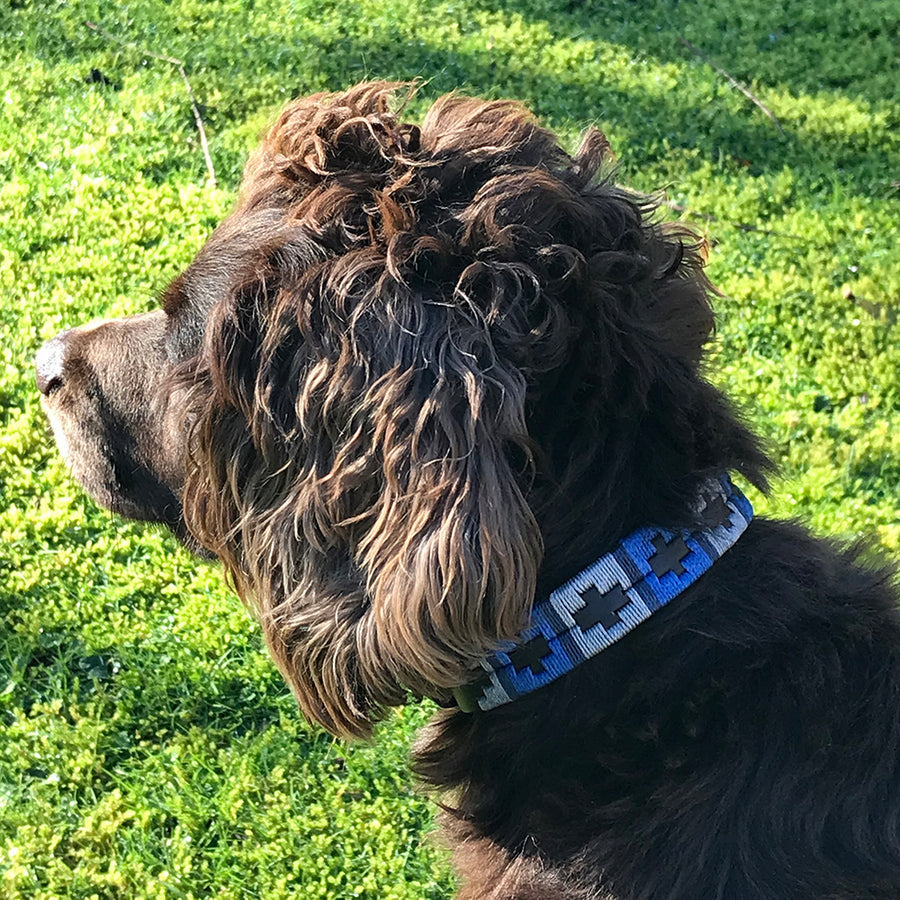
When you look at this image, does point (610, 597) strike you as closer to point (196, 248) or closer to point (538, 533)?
point (538, 533)

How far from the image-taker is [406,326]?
1.72m

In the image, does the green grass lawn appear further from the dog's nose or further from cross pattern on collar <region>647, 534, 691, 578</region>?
the dog's nose

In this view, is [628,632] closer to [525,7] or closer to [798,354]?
[798,354]

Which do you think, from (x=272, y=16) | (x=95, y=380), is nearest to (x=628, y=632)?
(x=95, y=380)

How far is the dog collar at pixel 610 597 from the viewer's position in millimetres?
1728

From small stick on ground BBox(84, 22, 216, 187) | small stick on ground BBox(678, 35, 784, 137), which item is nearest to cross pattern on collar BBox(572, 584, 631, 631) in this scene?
small stick on ground BBox(84, 22, 216, 187)

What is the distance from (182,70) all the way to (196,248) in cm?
193

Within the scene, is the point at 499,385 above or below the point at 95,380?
above

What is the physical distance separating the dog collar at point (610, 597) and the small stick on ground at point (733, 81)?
483cm

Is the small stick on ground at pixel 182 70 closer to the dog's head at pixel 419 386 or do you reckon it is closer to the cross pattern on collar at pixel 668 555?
the dog's head at pixel 419 386

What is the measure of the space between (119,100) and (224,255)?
14.8 feet

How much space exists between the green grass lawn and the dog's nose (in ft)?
4.12

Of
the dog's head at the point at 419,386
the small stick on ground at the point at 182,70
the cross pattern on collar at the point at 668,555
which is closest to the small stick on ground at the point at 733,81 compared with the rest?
the small stick on ground at the point at 182,70

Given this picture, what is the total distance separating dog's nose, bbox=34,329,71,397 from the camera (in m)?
2.38
